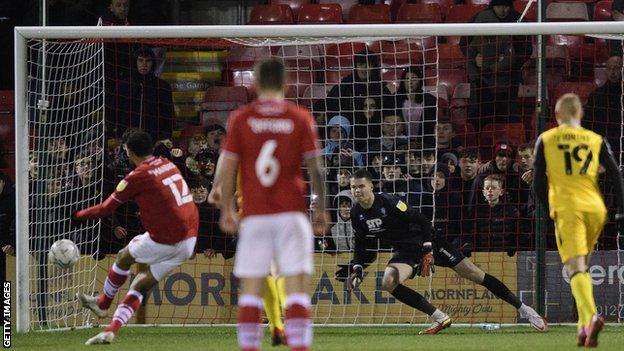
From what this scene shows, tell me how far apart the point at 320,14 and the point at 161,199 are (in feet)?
22.2

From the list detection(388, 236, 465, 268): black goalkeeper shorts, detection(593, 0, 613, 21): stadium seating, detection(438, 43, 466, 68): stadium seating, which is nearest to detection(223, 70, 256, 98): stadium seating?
detection(438, 43, 466, 68): stadium seating

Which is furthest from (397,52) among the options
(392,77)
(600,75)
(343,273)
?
(343,273)

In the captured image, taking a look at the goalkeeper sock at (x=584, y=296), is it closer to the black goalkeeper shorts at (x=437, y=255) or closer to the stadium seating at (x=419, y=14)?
the black goalkeeper shorts at (x=437, y=255)

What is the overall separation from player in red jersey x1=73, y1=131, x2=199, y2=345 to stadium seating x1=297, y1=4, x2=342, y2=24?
6371 mm

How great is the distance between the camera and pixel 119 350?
387 inches

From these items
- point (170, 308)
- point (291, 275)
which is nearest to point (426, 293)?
point (170, 308)

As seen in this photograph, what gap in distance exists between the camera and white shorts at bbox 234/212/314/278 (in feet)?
22.5

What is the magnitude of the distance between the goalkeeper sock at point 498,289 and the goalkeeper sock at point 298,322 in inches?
217

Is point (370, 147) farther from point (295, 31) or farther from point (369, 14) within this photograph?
point (369, 14)

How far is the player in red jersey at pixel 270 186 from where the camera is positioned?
6859mm

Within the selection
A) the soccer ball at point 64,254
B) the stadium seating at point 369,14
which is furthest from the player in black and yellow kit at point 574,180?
the stadium seating at point 369,14

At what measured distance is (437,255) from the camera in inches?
485

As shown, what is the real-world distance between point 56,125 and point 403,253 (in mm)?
3941

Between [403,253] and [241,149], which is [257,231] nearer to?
[241,149]
